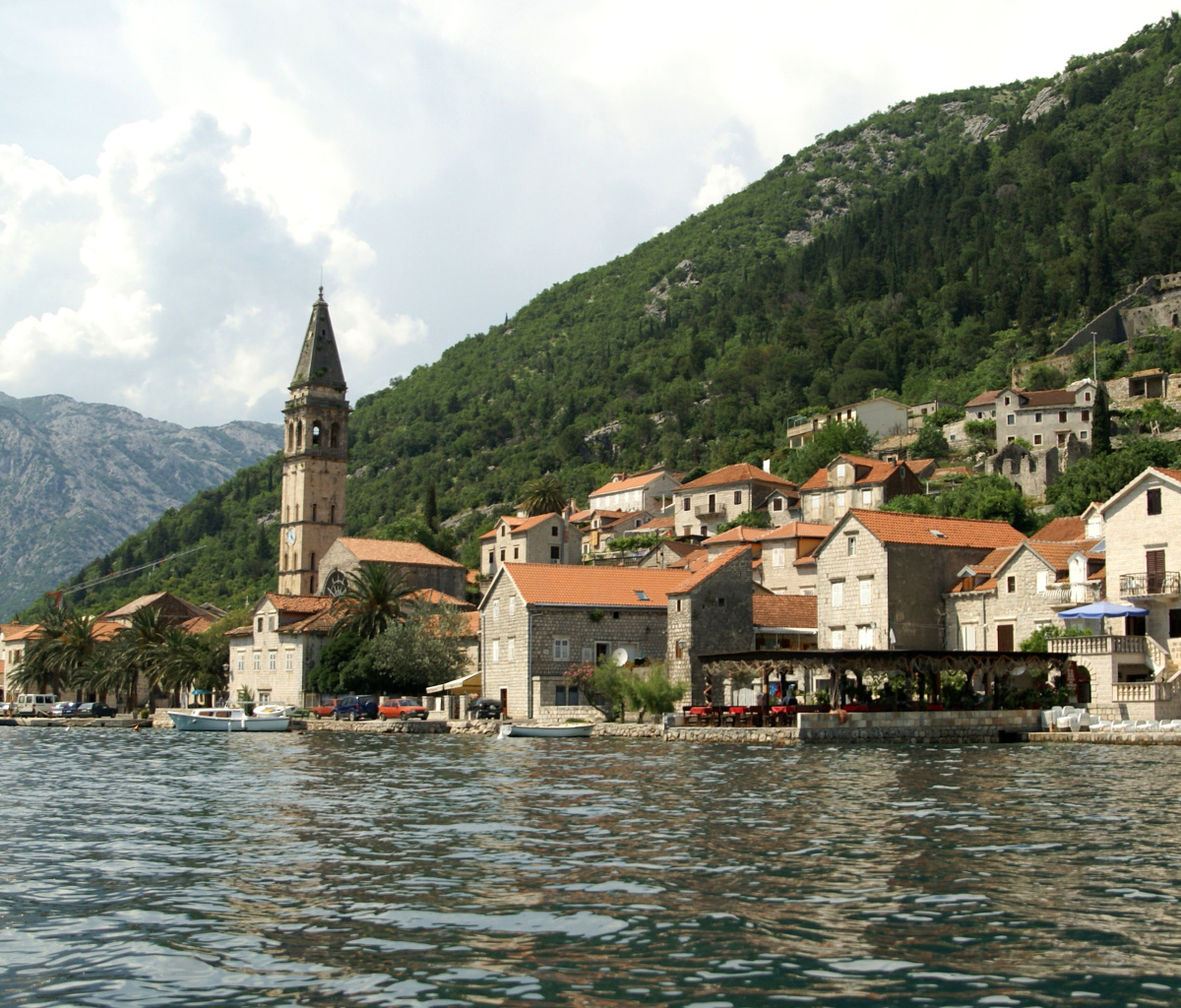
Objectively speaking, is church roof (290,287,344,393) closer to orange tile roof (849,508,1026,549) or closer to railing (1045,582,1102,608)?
orange tile roof (849,508,1026,549)

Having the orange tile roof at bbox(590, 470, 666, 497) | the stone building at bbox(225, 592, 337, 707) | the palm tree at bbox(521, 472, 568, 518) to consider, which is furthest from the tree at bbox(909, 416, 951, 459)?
the stone building at bbox(225, 592, 337, 707)

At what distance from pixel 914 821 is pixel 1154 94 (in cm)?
19261

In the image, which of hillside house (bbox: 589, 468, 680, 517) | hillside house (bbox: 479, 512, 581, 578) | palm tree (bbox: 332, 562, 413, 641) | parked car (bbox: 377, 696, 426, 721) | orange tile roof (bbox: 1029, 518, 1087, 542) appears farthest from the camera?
hillside house (bbox: 589, 468, 680, 517)

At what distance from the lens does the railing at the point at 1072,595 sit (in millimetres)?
51531

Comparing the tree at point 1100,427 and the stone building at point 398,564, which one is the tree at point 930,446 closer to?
the tree at point 1100,427

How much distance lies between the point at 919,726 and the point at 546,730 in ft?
52.5

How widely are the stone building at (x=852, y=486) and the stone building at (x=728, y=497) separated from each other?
11.6ft

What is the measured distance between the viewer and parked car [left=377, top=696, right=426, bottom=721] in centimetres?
6619

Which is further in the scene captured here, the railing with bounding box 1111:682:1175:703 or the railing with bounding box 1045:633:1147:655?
the railing with bounding box 1045:633:1147:655

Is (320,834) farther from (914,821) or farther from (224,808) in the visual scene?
(914,821)

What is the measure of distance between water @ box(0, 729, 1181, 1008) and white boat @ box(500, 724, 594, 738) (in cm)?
2148

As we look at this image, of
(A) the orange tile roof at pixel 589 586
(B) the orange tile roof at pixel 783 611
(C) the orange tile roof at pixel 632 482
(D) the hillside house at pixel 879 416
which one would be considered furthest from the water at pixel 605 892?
(C) the orange tile roof at pixel 632 482

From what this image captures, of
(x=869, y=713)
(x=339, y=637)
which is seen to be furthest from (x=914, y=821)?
(x=339, y=637)

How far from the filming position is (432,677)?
72938mm
